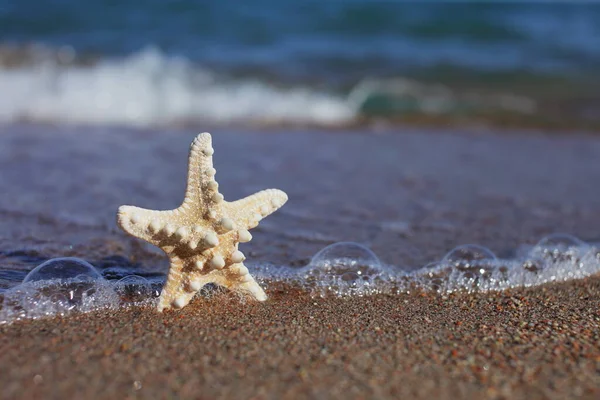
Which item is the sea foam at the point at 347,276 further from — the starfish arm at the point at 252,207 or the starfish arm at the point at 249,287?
the starfish arm at the point at 252,207

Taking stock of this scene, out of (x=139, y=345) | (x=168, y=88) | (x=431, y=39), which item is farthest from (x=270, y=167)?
(x=431, y=39)

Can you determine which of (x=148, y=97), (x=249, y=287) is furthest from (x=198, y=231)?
(x=148, y=97)

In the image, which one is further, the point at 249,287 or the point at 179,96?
the point at 179,96

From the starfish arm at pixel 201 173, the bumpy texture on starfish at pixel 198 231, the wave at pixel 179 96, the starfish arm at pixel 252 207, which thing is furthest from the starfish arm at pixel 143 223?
the wave at pixel 179 96

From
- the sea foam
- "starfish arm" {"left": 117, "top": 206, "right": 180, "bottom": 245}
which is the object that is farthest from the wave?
"starfish arm" {"left": 117, "top": 206, "right": 180, "bottom": 245}

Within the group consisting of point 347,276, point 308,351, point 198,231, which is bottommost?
point 308,351

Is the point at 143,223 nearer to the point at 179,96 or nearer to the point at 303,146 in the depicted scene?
the point at 303,146

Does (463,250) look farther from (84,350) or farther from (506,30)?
(506,30)
